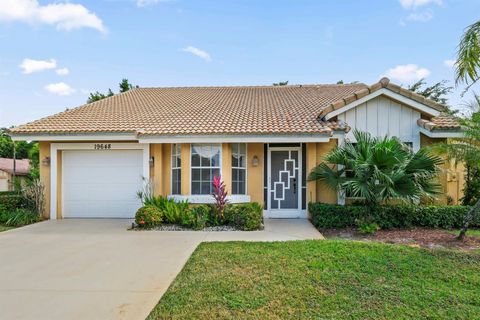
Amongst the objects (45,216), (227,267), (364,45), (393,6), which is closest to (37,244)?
(45,216)

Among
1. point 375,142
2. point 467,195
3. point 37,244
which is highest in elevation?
point 375,142

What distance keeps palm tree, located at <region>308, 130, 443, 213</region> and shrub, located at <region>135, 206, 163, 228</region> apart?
20.5ft

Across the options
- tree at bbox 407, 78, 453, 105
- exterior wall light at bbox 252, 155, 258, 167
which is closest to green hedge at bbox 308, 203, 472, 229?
exterior wall light at bbox 252, 155, 258, 167

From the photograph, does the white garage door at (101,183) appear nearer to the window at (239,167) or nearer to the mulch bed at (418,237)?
the window at (239,167)

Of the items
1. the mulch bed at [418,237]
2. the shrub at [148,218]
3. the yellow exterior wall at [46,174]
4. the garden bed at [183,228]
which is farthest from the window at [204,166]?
the yellow exterior wall at [46,174]

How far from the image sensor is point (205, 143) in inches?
451

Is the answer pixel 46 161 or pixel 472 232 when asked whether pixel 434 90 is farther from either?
pixel 46 161

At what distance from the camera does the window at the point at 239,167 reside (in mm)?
11930

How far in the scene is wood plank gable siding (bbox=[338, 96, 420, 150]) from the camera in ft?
38.1

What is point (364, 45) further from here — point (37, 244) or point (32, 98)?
point (32, 98)

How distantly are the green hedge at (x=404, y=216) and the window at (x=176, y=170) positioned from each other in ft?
18.9

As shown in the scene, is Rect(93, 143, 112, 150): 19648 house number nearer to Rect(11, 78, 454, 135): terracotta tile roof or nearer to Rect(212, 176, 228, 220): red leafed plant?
Rect(11, 78, 454, 135): terracotta tile roof

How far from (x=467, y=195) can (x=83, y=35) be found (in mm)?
19511

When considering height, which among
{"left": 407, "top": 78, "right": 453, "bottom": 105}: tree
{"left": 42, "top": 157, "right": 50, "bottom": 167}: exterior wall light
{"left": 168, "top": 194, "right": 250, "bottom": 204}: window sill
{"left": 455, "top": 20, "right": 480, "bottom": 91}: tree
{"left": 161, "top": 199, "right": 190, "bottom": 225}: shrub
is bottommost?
{"left": 161, "top": 199, "right": 190, "bottom": 225}: shrub
